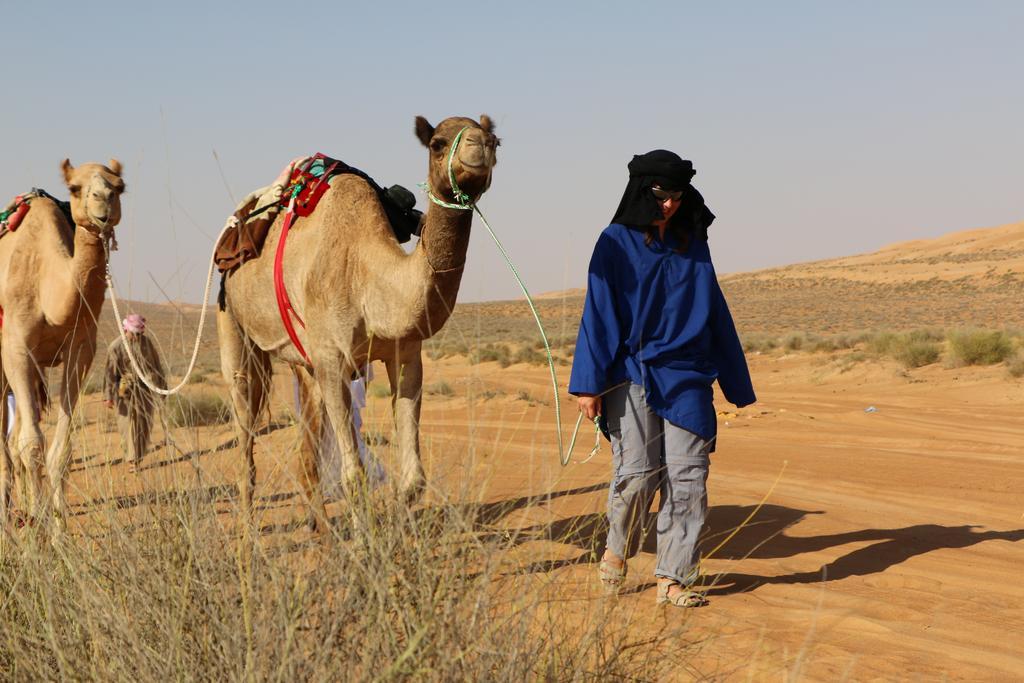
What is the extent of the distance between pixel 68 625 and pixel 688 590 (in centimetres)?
276

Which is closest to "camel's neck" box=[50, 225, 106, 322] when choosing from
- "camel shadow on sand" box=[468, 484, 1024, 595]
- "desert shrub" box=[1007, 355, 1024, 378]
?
"camel shadow on sand" box=[468, 484, 1024, 595]

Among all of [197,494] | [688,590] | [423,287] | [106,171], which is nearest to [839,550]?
[688,590]

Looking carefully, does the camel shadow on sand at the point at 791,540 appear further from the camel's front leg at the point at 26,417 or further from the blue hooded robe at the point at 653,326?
the camel's front leg at the point at 26,417

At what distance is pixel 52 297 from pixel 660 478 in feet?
13.5

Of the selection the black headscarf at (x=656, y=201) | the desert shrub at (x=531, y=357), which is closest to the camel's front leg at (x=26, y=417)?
the black headscarf at (x=656, y=201)

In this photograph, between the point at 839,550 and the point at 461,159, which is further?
the point at 839,550

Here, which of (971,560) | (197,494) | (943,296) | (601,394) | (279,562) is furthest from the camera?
(943,296)

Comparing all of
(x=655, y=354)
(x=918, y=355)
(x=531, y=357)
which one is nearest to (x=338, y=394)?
(x=655, y=354)

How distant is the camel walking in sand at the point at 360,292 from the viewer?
5457mm

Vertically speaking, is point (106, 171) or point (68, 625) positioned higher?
point (106, 171)

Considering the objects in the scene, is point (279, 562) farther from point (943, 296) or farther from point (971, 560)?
point (943, 296)

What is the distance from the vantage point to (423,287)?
5.71 metres

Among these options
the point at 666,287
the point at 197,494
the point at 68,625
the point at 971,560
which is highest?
the point at 666,287

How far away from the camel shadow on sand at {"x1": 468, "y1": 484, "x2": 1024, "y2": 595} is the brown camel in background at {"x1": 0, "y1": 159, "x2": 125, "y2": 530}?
2850 mm
